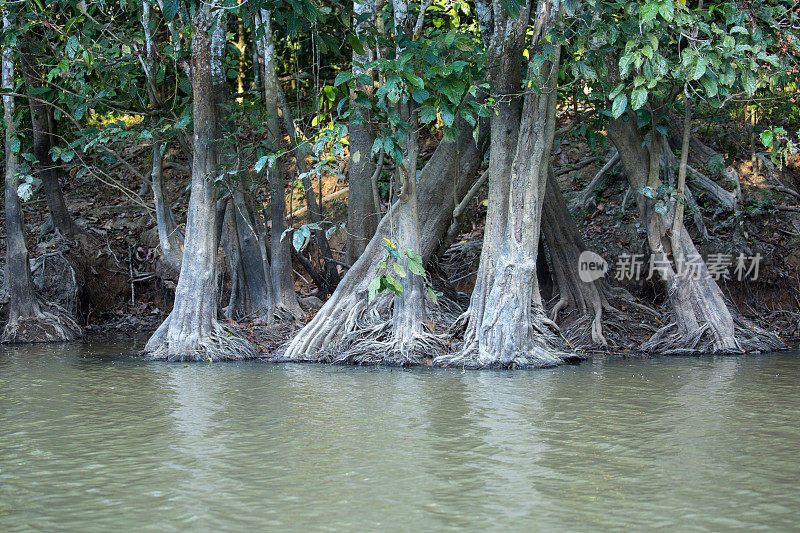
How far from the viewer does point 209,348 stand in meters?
8.27

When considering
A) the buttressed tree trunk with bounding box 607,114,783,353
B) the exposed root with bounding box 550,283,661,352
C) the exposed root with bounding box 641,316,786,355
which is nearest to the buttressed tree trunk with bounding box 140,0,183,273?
the exposed root with bounding box 550,283,661,352

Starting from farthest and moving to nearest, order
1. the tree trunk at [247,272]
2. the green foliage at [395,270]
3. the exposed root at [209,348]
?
the tree trunk at [247,272]
the exposed root at [209,348]
the green foliage at [395,270]

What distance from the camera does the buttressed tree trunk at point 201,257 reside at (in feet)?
27.2

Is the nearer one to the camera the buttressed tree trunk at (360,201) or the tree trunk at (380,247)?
the tree trunk at (380,247)

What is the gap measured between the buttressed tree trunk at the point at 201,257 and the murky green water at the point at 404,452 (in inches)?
54.7

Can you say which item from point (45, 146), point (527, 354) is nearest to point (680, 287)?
point (527, 354)

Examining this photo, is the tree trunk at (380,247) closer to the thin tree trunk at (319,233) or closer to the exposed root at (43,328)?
the thin tree trunk at (319,233)

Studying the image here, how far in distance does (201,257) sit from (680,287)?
5.06 m

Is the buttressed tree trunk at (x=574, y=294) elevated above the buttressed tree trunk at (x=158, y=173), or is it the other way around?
the buttressed tree trunk at (x=158, y=173)

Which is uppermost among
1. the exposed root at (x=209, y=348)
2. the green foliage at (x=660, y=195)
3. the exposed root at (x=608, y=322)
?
the green foliage at (x=660, y=195)

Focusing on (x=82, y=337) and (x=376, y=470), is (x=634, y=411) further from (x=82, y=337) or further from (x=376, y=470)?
(x=82, y=337)

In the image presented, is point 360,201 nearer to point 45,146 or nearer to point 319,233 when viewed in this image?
point 319,233

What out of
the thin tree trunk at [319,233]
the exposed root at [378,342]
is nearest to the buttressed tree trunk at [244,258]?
the thin tree trunk at [319,233]

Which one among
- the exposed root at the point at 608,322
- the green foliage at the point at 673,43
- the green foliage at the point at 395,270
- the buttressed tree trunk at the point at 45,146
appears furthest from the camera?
the buttressed tree trunk at the point at 45,146
